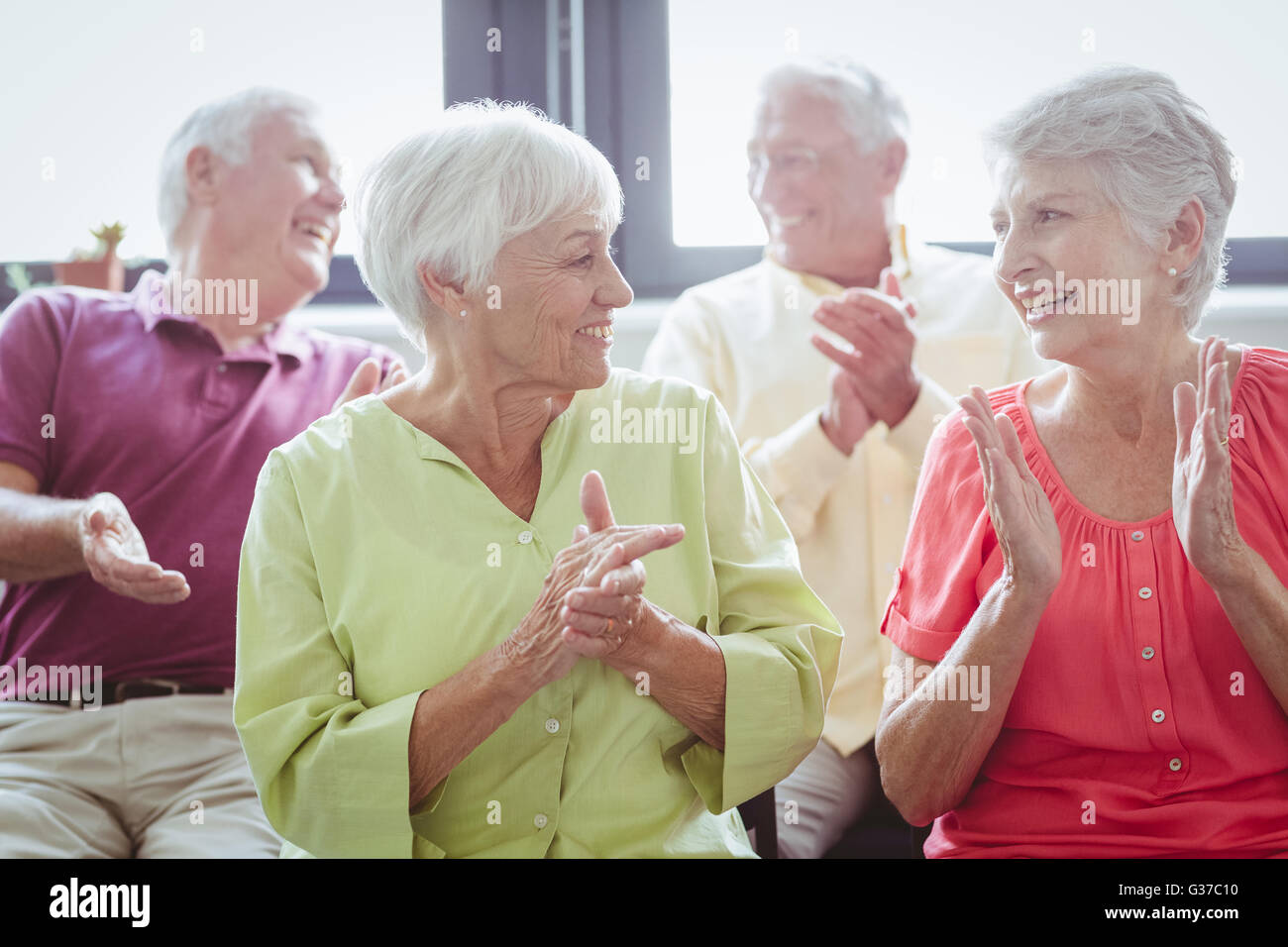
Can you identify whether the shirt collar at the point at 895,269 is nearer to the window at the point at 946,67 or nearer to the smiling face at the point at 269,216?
the window at the point at 946,67

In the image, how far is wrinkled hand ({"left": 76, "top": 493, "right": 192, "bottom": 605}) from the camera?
1.56m

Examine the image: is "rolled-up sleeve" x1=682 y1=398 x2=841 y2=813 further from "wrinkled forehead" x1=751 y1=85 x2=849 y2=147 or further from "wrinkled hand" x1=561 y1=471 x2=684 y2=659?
"wrinkled forehead" x1=751 y1=85 x2=849 y2=147

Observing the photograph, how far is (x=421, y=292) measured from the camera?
1.42m

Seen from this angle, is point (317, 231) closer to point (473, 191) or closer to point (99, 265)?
point (99, 265)

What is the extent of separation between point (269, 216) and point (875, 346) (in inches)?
38.6

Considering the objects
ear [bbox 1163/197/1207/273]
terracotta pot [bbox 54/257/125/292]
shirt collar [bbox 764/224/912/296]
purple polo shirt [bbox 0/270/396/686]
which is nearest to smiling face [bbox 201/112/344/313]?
purple polo shirt [bbox 0/270/396/686]

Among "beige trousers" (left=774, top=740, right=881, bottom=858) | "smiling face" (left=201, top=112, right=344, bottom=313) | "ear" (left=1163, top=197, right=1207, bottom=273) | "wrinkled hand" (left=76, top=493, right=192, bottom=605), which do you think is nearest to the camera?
"ear" (left=1163, top=197, right=1207, bottom=273)

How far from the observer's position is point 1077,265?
1.38 meters

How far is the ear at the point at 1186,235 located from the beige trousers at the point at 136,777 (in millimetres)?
1340

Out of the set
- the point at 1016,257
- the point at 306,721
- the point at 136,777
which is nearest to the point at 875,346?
the point at 1016,257

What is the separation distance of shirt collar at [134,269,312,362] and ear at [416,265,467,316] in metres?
0.59

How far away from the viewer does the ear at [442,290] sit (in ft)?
4.61
